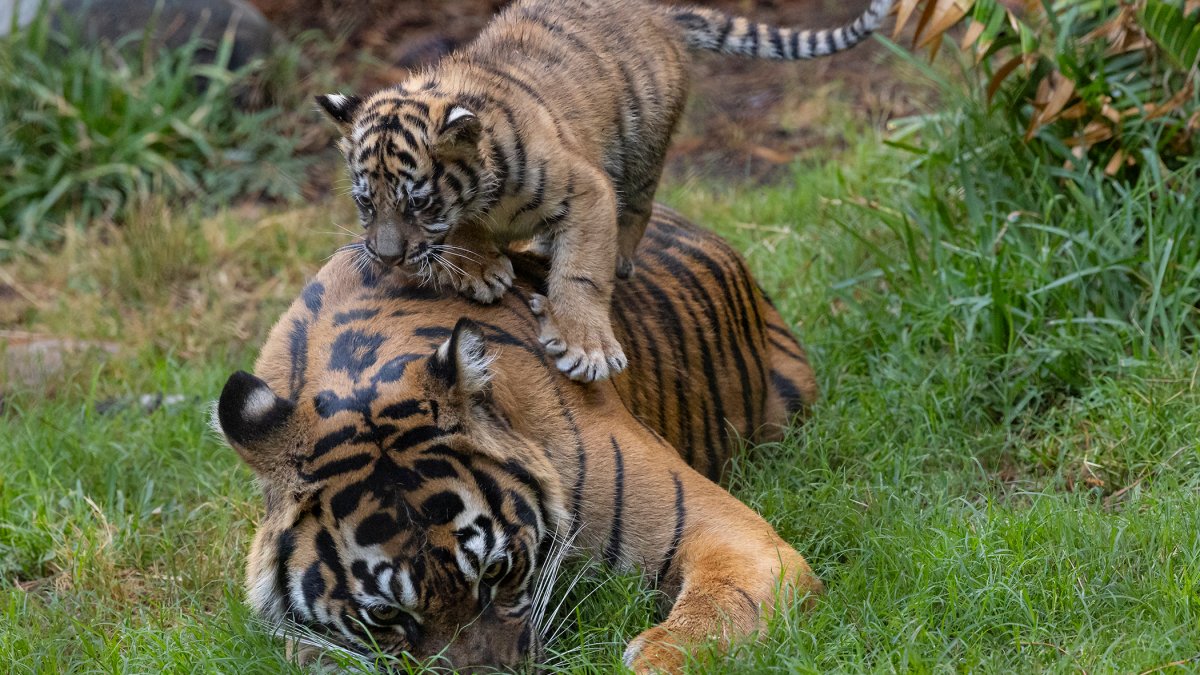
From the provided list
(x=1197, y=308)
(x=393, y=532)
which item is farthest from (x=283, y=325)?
(x=1197, y=308)

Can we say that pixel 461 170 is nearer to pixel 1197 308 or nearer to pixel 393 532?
pixel 393 532

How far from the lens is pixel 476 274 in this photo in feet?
11.6

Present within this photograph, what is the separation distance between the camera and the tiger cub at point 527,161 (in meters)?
3.49

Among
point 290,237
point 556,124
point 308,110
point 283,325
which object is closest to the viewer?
point 283,325

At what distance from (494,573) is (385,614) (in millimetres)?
242

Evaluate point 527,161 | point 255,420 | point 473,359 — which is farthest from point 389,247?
point 255,420

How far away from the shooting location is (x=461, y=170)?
140 inches

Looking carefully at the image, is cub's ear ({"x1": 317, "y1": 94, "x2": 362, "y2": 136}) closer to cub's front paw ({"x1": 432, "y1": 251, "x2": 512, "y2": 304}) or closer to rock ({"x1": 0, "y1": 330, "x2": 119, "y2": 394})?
cub's front paw ({"x1": 432, "y1": 251, "x2": 512, "y2": 304})

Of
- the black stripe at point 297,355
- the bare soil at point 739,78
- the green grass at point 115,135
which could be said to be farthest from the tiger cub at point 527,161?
the green grass at point 115,135

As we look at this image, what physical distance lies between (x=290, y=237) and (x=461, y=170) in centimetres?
341

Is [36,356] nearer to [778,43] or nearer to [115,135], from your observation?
[115,135]

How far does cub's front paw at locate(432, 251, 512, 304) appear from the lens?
3469 millimetres

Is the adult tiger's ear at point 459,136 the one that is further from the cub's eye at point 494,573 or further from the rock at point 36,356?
the rock at point 36,356

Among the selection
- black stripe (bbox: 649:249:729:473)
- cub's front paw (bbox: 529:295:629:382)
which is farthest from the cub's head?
black stripe (bbox: 649:249:729:473)
